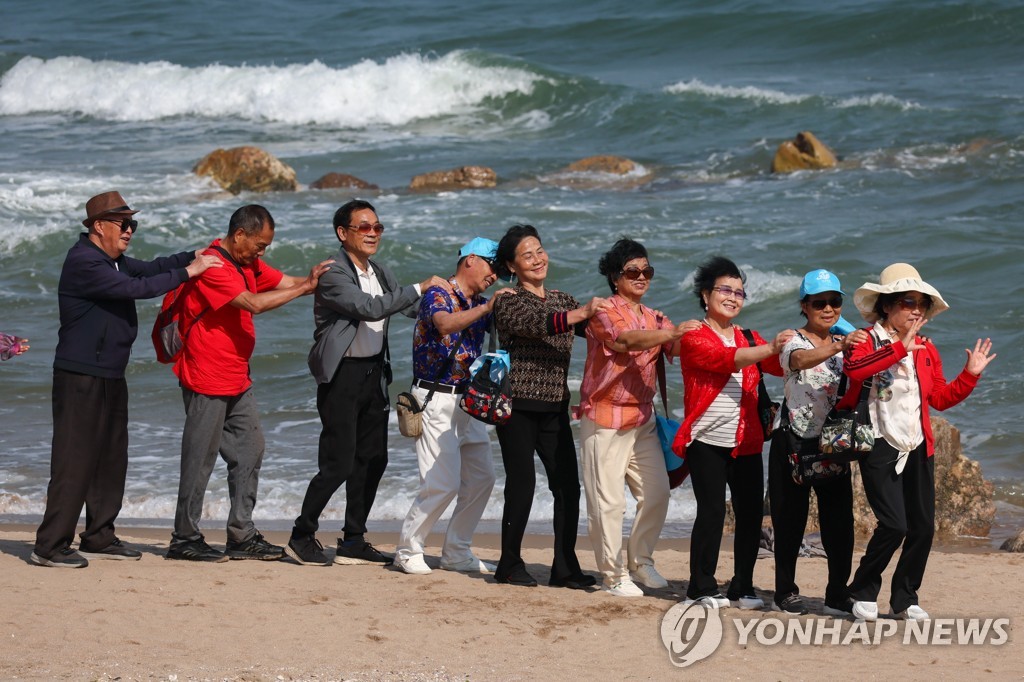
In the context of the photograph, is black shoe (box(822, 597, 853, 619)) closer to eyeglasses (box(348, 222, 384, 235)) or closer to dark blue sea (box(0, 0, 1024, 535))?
dark blue sea (box(0, 0, 1024, 535))

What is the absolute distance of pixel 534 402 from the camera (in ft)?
19.7

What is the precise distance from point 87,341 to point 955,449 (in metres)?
4.97

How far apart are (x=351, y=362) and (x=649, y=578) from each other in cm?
167

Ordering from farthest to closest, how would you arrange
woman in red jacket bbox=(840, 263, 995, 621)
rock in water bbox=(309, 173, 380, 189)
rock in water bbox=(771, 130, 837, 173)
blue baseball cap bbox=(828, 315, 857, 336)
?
rock in water bbox=(309, 173, 380, 189) < rock in water bbox=(771, 130, 837, 173) < blue baseball cap bbox=(828, 315, 857, 336) < woman in red jacket bbox=(840, 263, 995, 621)

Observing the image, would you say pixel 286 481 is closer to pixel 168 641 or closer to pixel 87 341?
pixel 87 341

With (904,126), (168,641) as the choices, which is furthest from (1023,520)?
(904,126)

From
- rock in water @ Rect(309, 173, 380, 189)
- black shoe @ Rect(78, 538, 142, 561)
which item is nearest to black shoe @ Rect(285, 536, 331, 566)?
black shoe @ Rect(78, 538, 142, 561)

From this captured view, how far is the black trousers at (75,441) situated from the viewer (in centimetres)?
592

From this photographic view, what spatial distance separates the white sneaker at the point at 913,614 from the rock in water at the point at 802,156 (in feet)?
49.3

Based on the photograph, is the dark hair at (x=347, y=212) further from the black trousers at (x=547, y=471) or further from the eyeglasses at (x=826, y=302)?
the eyeglasses at (x=826, y=302)

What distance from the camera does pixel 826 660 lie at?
16.6 ft

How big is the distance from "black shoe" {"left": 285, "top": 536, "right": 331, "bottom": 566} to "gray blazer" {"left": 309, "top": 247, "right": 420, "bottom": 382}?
2.60ft

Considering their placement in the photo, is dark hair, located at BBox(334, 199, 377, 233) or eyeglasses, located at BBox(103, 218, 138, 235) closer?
eyeglasses, located at BBox(103, 218, 138, 235)

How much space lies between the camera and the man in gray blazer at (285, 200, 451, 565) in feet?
20.1
